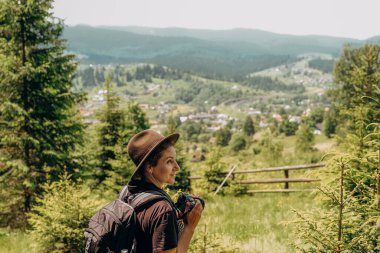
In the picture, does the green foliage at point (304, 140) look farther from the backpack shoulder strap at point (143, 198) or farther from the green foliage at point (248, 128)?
the backpack shoulder strap at point (143, 198)

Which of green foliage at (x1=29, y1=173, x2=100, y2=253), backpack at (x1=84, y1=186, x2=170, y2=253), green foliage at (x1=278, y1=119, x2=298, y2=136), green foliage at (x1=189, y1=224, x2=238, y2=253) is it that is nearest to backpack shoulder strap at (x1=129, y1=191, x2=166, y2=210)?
backpack at (x1=84, y1=186, x2=170, y2=253)

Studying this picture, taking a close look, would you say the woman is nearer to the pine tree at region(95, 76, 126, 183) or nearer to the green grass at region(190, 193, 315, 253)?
the green grass at region(190, 193, 315, 253)

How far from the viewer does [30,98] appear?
10.2 meters

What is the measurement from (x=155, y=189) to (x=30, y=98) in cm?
870

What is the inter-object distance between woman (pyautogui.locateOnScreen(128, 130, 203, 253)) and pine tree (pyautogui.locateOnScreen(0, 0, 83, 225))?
25.5ft

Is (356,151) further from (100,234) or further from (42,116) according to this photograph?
(42,116)

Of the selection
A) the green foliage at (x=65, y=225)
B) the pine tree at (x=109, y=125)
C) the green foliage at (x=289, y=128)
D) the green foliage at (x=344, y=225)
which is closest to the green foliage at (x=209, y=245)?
the green foliage at (x=344, y=225)

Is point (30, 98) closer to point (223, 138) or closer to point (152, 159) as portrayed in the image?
point (152, 159)

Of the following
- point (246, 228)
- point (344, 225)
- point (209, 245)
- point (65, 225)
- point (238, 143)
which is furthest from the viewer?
point (238, 143)

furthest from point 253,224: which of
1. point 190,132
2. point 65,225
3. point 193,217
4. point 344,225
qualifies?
point 190,132

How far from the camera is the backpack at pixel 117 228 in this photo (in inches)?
101

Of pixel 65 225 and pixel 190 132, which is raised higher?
pixel 65 225

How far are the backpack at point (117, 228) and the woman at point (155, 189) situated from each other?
0.17ft

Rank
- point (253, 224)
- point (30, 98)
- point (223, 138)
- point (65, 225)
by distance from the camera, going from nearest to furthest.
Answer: point (65, 225) → point (253, 224) → point (30, 98) → point (223, 138)
